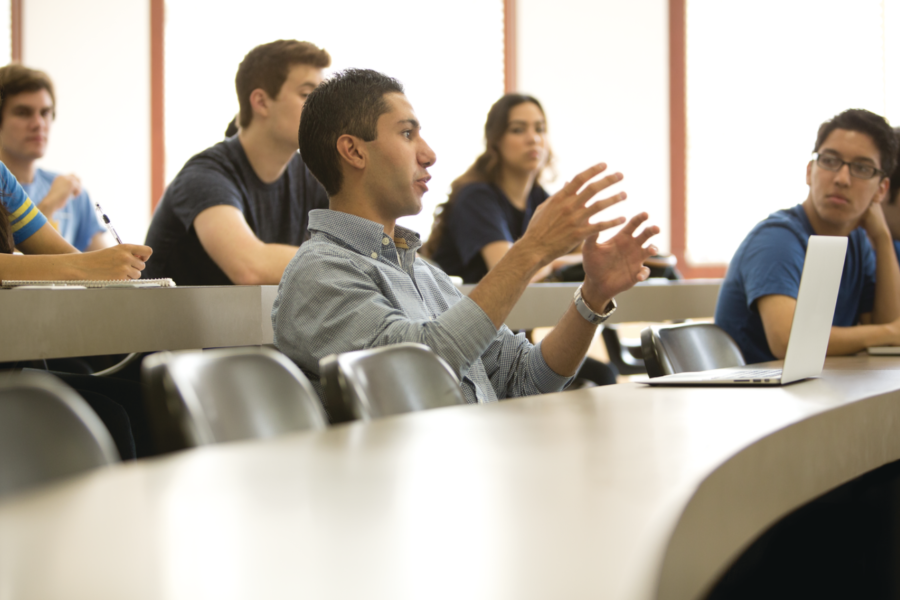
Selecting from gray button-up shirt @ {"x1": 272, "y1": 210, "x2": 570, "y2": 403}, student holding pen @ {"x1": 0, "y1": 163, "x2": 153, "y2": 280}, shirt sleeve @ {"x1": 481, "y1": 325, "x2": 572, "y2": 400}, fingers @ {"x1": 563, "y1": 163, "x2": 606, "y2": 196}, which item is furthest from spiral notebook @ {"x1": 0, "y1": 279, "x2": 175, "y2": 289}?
fingers @ {"x1": 563, "y1": 163, "x2": 606, "y2": 196}

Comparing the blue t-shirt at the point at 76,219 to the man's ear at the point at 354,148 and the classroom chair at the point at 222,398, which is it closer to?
the man's ear at the point at 354,148

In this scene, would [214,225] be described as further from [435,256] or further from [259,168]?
[435,256]

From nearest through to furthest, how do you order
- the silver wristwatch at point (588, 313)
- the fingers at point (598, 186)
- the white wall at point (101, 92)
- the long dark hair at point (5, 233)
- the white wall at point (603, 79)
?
the fingers at point (598, 186) < the silver wristwatch at point (588, 313) < the long dark hair at point (5, 233) < the white wall at point (101, 92) < the white wall at point (603, 79)

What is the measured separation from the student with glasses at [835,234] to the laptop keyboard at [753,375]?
702 millimetres

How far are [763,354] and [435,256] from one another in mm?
1357

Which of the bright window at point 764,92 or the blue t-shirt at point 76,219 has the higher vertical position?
the bright window at point 764,92

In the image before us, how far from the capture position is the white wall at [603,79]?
18.0 ft

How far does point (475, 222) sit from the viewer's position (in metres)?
3.04

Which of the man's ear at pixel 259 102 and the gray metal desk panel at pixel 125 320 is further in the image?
the man's ear at pixel 259 102

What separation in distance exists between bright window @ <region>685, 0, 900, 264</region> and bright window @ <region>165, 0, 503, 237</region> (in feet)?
4.41

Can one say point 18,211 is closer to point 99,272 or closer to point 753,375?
point 99,272

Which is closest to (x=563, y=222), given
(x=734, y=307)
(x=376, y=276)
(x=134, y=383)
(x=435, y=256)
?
(x=376, y=276)

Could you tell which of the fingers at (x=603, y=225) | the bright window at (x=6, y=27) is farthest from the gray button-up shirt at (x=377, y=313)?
the bright window at (x=6, y=27)

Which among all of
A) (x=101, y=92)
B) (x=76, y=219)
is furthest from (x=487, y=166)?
(x=101, y=92)
